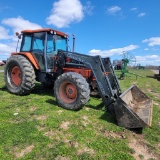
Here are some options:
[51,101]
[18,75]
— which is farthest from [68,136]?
[18,75]

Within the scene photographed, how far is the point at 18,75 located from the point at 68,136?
4.65m

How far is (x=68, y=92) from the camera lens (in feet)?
20.4

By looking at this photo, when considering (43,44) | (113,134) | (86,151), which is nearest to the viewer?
(86,151)

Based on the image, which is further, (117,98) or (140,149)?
(117,98)

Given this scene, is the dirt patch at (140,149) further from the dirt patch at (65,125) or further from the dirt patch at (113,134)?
the dirt patch at (65,125)

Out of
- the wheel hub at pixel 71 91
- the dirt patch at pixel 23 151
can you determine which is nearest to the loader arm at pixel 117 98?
the wheel hub at pixel 71 91

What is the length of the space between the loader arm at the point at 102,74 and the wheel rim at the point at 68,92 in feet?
2.67

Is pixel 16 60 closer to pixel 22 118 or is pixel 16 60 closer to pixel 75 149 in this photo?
pixel 22 118

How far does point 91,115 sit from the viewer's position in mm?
5703

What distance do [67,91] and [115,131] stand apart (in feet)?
7.06

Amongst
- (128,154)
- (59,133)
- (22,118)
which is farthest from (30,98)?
(128,154)

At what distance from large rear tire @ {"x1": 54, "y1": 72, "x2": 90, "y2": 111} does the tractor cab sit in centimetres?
140

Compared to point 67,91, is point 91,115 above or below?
below

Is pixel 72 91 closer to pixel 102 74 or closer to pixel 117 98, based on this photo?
pixel 102 74
